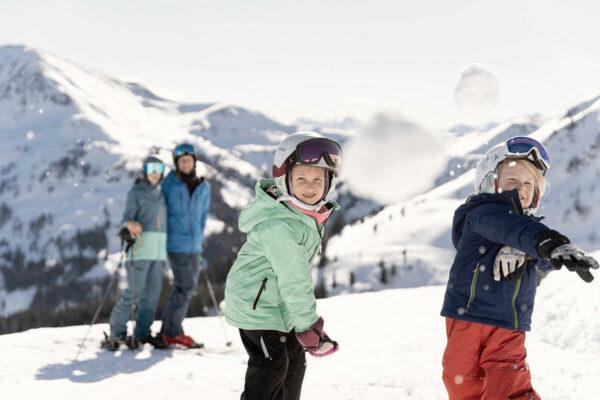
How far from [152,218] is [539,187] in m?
5.06

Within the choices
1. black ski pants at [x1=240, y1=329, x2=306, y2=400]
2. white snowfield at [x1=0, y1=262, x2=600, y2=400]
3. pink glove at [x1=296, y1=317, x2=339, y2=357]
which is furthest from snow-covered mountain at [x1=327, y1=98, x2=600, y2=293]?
pink glove at [x1=296, y1=317, x2=339, y2=357]

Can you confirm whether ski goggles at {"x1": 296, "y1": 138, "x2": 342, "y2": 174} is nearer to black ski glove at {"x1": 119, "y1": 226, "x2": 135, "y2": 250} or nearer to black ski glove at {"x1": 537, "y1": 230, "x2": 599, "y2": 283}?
black ski glove at {"x1": 537, "y1": 230, "x2": 599, "y2": 283}

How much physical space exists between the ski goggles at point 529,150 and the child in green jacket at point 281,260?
1083 mm

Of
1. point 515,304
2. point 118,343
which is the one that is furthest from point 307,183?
point 118,343

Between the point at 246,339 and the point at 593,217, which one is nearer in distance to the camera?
the point at 246,339

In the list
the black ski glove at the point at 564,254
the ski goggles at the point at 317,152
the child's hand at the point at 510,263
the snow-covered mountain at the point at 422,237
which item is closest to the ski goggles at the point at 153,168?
the ski goggles at the point at 317,152

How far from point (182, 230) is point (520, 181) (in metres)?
4.97

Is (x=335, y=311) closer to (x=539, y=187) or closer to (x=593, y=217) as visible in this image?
(x=539, y=187)

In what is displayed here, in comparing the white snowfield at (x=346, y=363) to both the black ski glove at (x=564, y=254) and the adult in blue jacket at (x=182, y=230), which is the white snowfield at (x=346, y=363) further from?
the black ski glove at (x=564, y=254)

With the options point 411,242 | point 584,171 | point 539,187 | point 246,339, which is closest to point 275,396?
point 246,339

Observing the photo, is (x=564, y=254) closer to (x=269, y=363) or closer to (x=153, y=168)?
(x=269, y=363)

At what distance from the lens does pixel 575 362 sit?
19.2 feet

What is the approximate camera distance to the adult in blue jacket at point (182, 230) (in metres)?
7.61

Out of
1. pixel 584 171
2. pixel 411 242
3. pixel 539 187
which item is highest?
pixel 584 171
